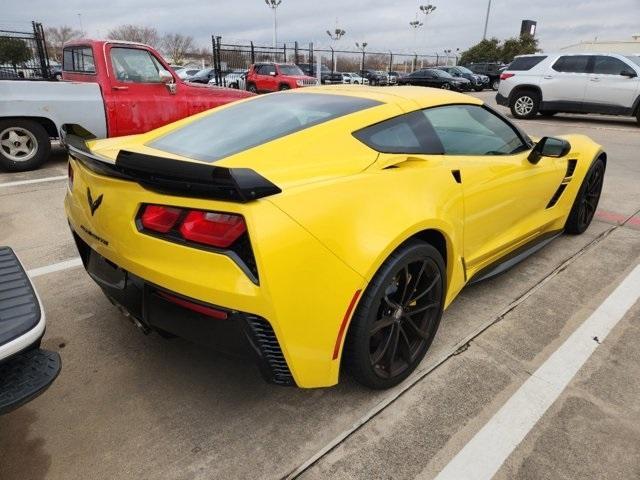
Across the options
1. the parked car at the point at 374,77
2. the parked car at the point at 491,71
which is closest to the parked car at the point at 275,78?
the parked car at the point at 374,77

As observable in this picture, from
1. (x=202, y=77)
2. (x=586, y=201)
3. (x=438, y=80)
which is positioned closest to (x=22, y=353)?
(x=586, y=201)

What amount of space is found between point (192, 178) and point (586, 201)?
3.73m

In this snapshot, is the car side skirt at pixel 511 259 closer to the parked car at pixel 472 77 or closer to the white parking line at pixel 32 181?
the white parking line at pixel 32 181

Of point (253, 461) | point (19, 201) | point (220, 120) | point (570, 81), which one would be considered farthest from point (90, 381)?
point (570, 81)

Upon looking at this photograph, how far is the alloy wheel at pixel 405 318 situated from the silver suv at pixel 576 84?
40.3 feet

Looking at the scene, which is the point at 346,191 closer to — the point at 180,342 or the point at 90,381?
the point at 180,342

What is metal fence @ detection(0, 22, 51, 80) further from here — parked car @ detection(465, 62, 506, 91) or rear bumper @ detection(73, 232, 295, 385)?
parked car @ detection(465, 62, 506, 91)

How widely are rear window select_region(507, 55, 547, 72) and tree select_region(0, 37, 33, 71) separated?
49.0 feet

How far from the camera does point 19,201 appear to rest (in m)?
4.96

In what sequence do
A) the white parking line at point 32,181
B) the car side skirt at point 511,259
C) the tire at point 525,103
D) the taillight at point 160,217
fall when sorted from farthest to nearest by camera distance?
the tire at point 525,103 < the white parking line at point 32,181 < the car side skirt at point 511,259 < the taillight at point 160,217

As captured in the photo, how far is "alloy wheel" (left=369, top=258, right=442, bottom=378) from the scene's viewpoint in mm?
2078

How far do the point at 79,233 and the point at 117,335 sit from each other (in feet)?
2.24

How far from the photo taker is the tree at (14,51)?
1449cm

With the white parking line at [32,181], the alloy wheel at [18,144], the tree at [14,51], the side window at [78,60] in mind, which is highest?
the tree at [14,51]
